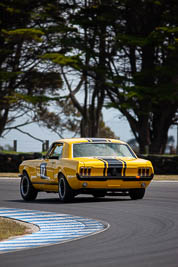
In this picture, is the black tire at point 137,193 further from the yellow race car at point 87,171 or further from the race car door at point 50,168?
the race car door at point 50,168

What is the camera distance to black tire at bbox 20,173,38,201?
18281mm

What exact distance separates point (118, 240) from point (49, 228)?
6.32 ft

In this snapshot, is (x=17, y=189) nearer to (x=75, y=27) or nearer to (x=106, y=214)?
(x=106, y=214)

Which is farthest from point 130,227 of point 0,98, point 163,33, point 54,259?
point 0,98

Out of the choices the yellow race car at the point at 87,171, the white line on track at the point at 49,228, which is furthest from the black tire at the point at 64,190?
the white line on track at the point at 49,228

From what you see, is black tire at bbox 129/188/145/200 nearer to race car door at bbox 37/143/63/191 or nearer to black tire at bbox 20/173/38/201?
race car door at bbox 37/143/63/191

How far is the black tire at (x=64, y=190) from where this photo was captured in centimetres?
1666

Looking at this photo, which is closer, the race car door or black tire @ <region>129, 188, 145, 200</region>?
the race car door

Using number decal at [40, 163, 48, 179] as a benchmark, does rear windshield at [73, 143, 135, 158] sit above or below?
above

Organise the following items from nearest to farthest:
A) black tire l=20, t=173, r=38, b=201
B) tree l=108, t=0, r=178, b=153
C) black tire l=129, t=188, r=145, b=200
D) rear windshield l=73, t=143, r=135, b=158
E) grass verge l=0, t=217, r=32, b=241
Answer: grass verge l=0, t=217, r=32, b=241, rear windshield l=73, t=143, r=135, b=158, black tire l=129, t=188, r=145, b=200, black tire l=20, t=173, r=38, b=201, tree l=108, t=0, r=178, b=153

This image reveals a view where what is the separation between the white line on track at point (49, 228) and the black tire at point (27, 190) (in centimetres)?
294

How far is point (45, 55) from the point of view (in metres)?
45.2

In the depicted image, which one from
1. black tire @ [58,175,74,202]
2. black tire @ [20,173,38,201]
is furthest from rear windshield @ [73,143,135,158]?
black tire @ [20,173,38,201]

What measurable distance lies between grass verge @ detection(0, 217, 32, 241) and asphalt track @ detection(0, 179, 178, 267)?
1.23 meters
